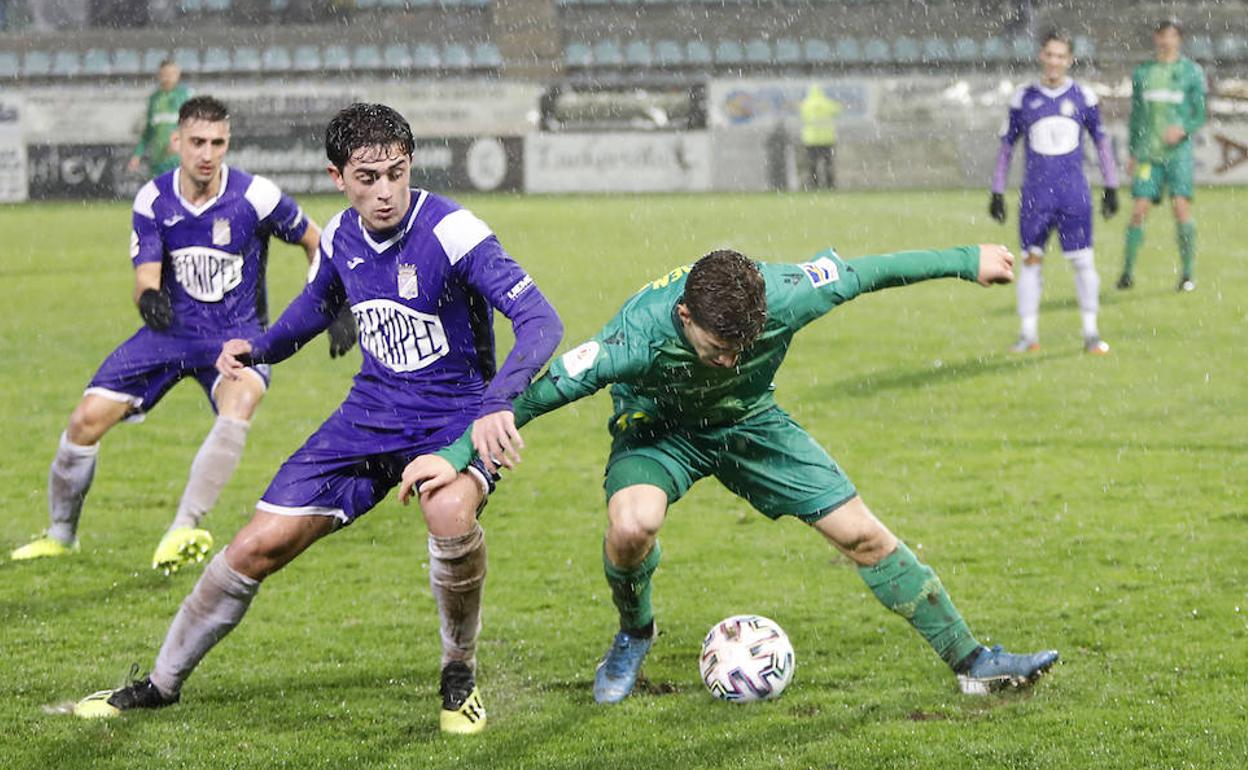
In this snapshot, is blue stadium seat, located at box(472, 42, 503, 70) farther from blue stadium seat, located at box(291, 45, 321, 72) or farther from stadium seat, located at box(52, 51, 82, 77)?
stadium seat, located at box(52, 51, 82, 77)

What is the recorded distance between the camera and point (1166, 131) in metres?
14.4

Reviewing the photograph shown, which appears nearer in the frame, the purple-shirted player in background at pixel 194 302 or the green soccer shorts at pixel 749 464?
the green soccer shorts at pixel 749 464

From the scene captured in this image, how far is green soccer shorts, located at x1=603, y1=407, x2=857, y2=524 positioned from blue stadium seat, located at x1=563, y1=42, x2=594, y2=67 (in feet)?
95.5

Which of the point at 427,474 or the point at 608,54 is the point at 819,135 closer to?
the point at 608,54

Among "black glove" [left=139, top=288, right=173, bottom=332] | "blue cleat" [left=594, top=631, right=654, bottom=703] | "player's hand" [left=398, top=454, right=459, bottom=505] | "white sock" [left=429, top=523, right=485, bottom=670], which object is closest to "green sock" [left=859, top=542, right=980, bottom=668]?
"blue cleat" [left=594, top=631, right=654, bottom=703]

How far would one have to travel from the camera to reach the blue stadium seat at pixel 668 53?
112 ft

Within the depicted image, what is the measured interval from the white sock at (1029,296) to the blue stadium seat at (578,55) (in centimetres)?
2267

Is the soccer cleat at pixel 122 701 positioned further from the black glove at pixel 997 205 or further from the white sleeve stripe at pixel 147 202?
the black glove at pixel 997 205

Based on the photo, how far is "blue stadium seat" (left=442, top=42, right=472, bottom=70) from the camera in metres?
33.2

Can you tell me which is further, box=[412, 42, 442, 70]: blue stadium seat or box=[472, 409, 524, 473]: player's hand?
box=[412, 42, 442, 70]: blue stadium seat

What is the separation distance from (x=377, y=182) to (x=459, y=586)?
119 cm

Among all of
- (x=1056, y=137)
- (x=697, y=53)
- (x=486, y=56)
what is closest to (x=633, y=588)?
(x=1056, y=137)

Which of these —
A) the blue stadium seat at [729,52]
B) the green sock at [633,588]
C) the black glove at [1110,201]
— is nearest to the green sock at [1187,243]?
the black glove at [1110,201]

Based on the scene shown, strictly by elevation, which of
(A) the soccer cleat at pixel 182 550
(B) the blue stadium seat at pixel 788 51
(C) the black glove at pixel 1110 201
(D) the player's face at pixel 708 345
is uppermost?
(B) the blue stadium seat at pixel 788 51
